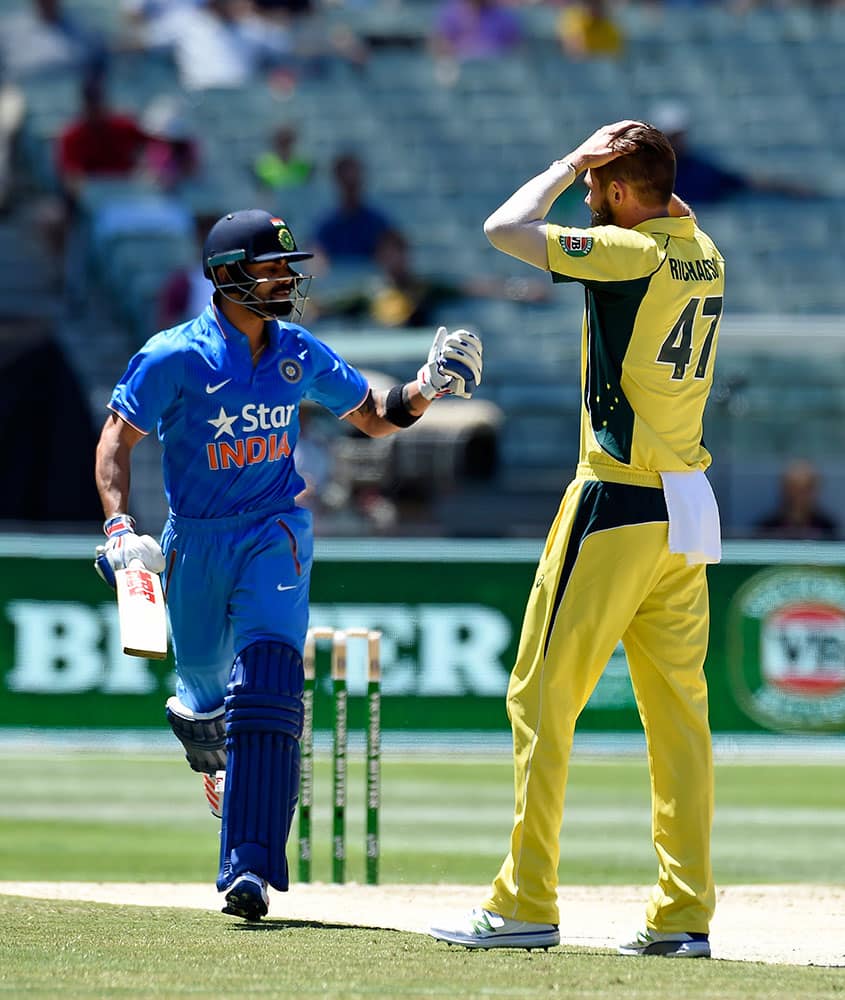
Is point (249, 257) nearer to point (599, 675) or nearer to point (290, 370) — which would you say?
point (290, 370)

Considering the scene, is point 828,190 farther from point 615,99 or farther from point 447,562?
point 447,562

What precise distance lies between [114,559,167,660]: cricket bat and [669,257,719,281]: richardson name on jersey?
63.6 inches

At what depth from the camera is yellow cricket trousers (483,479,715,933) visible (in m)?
4.87

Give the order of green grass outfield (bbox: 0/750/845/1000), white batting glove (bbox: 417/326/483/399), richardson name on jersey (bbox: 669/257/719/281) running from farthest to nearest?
white batting glove (bbox: 417/326/483/399) < richardson name on jersey (bbox: 669/257/719/281) < green grass outfield (bbox: 0/750/845/1000)

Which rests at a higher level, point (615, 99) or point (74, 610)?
point (615, 99)

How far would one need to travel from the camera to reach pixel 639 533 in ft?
16.1

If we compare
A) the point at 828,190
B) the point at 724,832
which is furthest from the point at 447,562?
the point at 828,190

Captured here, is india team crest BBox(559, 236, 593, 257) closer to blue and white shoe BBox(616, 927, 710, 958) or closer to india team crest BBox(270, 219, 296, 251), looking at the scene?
india team crest BBox(270, 219, 296, 251)

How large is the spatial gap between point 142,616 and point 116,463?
58 centimetres

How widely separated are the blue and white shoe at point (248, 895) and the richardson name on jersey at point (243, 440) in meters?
1.17

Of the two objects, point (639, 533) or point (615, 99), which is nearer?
point (639, 533)

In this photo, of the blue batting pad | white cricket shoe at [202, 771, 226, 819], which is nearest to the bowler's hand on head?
the blue batting pad

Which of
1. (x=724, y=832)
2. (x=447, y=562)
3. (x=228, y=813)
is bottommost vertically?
(x=724, y=832)

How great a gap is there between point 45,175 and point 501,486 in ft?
18.8
